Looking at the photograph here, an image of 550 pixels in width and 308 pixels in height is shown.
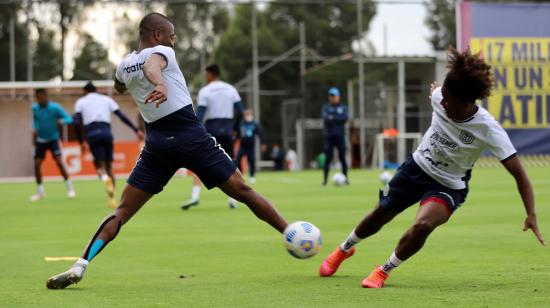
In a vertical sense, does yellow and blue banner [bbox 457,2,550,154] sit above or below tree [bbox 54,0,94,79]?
below

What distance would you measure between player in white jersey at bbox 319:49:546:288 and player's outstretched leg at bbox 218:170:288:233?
64cm

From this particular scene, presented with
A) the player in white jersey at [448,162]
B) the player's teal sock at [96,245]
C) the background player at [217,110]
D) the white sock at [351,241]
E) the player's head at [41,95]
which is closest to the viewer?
the player in white jersey at [448,162]

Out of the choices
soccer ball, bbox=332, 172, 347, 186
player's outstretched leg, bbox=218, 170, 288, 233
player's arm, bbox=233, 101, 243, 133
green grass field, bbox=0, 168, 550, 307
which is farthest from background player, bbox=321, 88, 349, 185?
player's outstretched leg, bbox=218, 170, 288, 233

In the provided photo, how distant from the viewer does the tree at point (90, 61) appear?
37844 millimetres

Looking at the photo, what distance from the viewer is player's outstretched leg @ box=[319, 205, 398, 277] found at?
758 centimetres

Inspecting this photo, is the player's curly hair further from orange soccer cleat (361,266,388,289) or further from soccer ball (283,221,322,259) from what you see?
soccer ball (283,221,322,259)

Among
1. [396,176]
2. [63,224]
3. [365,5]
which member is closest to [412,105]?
[365,5]

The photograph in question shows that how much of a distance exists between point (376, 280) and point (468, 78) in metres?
1.57

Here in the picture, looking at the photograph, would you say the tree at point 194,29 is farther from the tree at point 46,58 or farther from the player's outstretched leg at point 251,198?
the player's outstretched leg at point 251,198

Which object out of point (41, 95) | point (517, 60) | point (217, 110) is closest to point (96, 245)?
point (217, 110)

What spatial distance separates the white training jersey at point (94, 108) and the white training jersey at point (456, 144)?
11.7m

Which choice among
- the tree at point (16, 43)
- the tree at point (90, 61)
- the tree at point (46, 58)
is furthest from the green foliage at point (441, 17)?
the tree at point (16, 43)

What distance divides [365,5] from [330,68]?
3.78 meters

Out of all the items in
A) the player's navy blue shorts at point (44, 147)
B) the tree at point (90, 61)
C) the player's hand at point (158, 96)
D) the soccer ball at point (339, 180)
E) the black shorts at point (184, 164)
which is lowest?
the soccer ball at point (339, 180)
